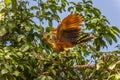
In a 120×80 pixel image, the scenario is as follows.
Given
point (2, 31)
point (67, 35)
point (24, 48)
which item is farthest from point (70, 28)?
point (2, 31)

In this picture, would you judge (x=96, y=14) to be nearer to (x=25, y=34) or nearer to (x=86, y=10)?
(x=86, y=10)

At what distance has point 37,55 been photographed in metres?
2.41

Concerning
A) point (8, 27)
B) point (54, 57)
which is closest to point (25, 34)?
point (8, 27)

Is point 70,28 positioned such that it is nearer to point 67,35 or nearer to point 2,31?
point 67,35

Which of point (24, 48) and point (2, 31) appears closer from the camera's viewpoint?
point (24, 48)

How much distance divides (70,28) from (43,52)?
13.9 inches

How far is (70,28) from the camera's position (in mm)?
2256

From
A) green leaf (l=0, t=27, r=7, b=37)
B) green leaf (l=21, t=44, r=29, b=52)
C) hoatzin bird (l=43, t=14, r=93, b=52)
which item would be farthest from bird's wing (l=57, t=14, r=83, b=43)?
green leaf (l=0, t=27, r=7, b=37)

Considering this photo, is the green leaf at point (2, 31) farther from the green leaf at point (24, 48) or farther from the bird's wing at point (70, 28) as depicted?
the bird's wing at point (70, 28)

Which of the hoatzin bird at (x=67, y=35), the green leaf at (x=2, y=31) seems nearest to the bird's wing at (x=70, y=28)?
the hoatzin bird at (x=67, y=35)

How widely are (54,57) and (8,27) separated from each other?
Answer: 0.42m

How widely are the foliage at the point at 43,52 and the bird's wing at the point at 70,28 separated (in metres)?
0.09

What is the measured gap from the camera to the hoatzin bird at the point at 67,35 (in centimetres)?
219

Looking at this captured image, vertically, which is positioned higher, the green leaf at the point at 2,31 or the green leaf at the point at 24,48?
the green leaf at the point at 2,31
